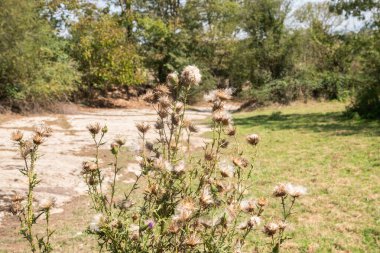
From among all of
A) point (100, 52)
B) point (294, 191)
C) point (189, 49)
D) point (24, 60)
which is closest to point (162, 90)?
point (294, 191)

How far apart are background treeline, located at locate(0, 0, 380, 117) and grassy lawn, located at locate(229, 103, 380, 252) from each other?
5.42 metres

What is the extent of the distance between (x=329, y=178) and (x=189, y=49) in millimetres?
31087

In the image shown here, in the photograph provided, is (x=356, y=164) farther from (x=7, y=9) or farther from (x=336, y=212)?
(x=7, y=9)

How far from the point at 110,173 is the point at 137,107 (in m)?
22.5

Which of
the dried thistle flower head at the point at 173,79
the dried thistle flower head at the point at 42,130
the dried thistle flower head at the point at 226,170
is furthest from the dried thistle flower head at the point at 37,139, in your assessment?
the dried thistle flower head at the point at 226,170

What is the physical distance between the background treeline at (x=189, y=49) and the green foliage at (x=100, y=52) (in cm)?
7

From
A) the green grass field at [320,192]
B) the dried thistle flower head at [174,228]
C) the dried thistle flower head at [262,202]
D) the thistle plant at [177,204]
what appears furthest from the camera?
the green grass field at [320,192]

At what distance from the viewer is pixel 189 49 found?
124ft

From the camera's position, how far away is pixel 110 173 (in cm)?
829

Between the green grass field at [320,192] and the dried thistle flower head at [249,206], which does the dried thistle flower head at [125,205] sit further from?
the green grass field at [320,192]

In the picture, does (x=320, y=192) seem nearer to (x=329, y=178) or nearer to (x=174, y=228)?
(x=329, y=178)

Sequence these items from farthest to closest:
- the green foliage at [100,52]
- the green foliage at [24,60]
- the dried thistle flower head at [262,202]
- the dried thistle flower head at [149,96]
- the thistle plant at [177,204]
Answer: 1. the green foliage at [100,52]
2. the green foliage at [24,60]
3. the dried thistle flower head at [149,96]
4. the dried thistle flower head at [262,202]
5. the thistle plant at [177,204]

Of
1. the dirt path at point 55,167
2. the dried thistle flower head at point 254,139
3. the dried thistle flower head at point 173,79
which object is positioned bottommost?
the dirt path at point 55,167

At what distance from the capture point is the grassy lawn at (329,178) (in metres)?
5.11
